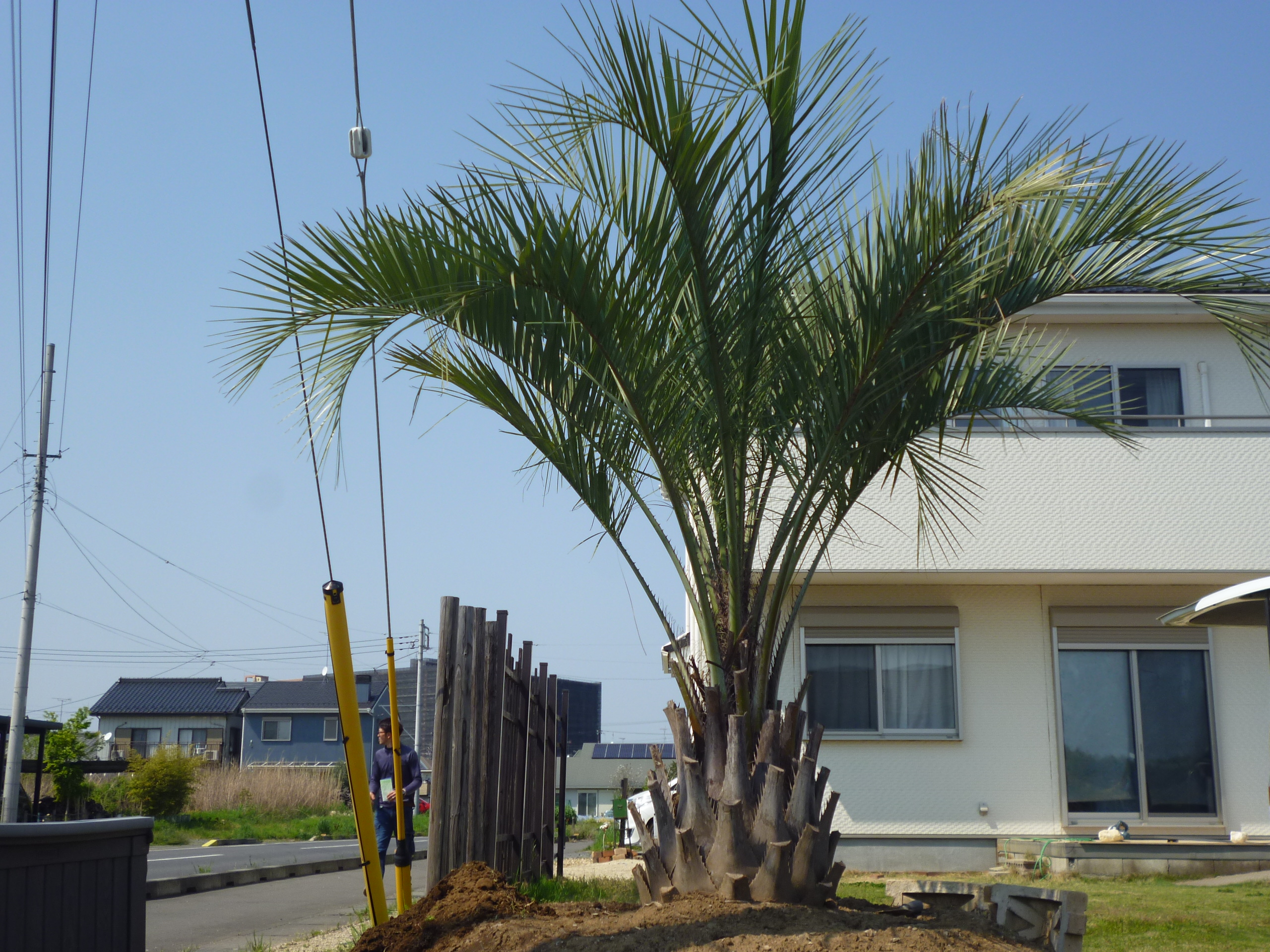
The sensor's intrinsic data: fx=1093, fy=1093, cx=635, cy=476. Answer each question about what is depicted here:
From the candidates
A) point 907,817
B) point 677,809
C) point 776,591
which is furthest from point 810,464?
point 907,817

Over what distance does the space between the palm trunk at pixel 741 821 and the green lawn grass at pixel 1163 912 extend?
2566 millimetres

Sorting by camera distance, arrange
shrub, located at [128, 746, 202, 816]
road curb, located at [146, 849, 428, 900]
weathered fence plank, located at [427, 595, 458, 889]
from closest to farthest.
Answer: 1. weathered fence plank, located at [427, 595, 458, 889]
2. road curb, located at [146, 849, 428, 900]
3. shrub, located at [128, 746, 202, 816]

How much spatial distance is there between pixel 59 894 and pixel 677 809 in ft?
9.03

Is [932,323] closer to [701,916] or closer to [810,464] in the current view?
[810,464]

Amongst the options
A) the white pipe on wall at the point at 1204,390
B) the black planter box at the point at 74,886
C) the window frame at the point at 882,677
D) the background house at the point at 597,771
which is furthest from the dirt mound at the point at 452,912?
the background house at the point at 597,771

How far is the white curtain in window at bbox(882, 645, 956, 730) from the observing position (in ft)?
42.3

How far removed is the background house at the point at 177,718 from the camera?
53.4m

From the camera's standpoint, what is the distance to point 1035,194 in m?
4.64

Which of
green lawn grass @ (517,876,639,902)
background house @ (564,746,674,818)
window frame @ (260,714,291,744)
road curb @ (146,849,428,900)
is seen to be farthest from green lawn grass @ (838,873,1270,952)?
background house @ (564,746,674,818)

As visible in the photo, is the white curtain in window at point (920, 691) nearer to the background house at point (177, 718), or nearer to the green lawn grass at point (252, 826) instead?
the green lawn grass at point (252, 826)

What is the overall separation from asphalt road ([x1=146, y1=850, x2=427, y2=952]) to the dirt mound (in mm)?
2335

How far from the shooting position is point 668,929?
15.6ft

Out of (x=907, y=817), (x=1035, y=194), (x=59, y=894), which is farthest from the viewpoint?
(x=907, y=817)

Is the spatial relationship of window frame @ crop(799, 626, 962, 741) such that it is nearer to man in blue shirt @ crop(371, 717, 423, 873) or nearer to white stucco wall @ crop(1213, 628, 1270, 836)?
white stucco wall @ crop(1213, 628, 1270, 836)
